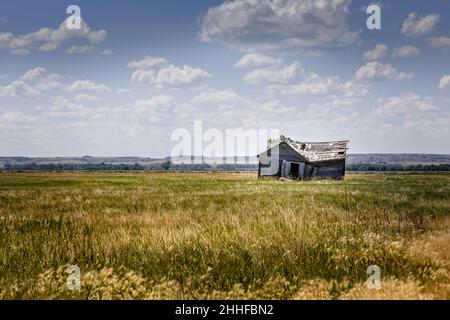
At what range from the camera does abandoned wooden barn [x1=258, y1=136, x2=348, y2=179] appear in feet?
149

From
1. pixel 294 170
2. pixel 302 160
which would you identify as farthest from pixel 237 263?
pixel 294 170

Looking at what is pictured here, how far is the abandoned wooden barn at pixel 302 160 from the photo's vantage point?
4556 centimetres

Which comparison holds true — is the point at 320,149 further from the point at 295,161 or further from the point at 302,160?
the point at 295,161

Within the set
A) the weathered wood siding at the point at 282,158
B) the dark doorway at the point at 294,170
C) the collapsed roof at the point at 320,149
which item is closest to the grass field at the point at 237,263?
the weathered wood siding at the point at 282,158

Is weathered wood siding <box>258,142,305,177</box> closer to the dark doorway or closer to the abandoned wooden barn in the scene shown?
the abandoned wooden barn

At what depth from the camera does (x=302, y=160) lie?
45.3 meters

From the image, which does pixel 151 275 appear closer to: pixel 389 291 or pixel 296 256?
pixel 296 256

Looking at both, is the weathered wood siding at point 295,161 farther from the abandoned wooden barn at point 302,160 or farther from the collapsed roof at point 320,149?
the collapsed roof at point 320,149

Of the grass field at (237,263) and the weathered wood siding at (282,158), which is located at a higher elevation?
the weathered wood siding at (282,158)

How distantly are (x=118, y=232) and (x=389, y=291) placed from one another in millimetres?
5744

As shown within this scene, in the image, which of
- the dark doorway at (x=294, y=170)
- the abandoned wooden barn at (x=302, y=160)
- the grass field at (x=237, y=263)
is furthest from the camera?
the dark doorway at (x=294, y=170)

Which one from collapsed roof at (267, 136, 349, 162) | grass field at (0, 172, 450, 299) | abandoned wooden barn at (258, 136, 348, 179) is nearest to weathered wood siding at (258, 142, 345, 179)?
abandoned wooden barn at (258, 136, 348, 179)

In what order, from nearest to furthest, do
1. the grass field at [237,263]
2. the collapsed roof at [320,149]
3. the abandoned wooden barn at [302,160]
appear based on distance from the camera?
1. the grass field at [237,263]
2. the abandoned wooden barn at [302,160]
3. the collapsed roof at [320,149]

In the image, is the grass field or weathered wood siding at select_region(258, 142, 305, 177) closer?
the grass field
